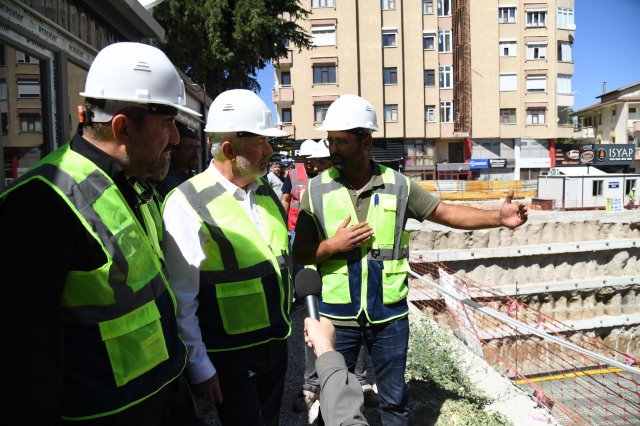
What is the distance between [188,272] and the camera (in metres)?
2.36

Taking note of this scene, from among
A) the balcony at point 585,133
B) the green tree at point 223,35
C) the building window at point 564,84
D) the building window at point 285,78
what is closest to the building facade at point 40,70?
the green tree at point 223,35

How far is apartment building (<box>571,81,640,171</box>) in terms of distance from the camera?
5512 cm

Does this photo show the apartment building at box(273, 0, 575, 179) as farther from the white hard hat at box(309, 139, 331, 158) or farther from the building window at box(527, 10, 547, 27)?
the white hard hat at box(309, 139, 331, 158)

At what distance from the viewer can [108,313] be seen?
5.31ft

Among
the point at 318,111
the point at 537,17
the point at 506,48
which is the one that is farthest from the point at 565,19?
the point at 318,111

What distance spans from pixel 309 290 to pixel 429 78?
1627 inches

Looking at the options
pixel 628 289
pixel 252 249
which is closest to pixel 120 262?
pixel 252 249

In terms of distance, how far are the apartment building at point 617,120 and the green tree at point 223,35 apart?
4596 centimetres

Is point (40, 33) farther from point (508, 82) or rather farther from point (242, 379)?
point (508, 82)

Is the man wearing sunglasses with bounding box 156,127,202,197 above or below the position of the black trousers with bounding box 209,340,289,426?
above

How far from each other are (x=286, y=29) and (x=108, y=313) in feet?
61.8

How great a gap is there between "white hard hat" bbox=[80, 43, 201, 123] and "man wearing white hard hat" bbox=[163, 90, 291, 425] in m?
0.66

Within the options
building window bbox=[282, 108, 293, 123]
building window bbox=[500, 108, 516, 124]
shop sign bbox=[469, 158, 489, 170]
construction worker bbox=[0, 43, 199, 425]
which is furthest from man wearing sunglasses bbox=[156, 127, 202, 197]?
building window bbox=[500, 108, 516, 124]

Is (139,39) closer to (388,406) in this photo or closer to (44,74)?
(44,74)
